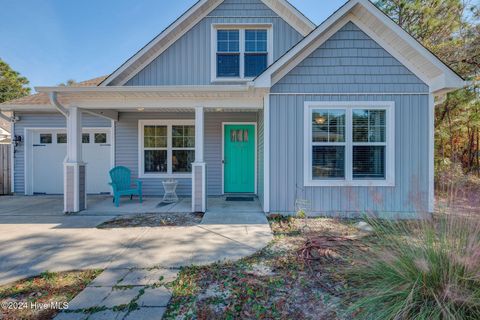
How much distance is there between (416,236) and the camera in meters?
2.52

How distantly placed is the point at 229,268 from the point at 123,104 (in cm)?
475

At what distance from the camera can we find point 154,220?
216 inches

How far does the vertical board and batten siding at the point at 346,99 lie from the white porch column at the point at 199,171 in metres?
1.63

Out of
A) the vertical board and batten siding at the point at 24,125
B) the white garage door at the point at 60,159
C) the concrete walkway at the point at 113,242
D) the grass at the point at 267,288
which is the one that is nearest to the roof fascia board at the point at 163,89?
the concrete walkway at the point at 113,242

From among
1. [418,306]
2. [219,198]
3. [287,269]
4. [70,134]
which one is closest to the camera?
[418,306]

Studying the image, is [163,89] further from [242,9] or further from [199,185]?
[242,9]

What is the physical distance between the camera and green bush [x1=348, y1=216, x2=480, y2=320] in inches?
76.0

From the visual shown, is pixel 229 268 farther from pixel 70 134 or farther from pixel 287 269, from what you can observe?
pixel 70 134

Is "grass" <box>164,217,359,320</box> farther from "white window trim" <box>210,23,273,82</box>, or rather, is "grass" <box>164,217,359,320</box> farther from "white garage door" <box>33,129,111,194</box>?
"white garage door" <box>33,129,111,194</box>

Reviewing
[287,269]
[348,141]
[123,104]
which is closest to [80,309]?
[287,269]

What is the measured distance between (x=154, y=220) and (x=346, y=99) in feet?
16.5

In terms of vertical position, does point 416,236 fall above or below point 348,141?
below

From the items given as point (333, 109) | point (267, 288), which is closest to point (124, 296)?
point (267, 288)

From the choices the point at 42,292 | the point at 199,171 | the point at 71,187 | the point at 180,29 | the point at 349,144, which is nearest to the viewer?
the point at 42,292
